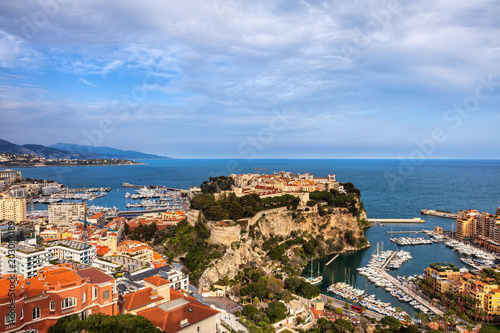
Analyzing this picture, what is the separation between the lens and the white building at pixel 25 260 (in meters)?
16.0

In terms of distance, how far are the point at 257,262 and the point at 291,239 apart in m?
4.94

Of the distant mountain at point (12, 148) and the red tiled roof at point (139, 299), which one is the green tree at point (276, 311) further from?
the distant mountain at point (12, 148)

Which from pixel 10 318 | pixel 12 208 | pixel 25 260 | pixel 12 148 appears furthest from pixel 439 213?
pixel 12 148

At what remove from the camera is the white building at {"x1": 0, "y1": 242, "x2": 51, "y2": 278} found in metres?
16.0

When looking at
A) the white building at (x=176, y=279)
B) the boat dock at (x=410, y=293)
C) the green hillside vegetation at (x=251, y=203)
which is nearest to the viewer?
the white building at (x=176, y=279)

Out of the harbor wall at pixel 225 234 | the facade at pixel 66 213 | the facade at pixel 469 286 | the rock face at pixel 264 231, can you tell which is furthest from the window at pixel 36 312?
the facade at pixel 66 213

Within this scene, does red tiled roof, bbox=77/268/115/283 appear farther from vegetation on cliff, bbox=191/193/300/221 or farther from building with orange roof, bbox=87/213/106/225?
building with orange roof, bbox=87/213/106/225

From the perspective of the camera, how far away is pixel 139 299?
37.7 ft

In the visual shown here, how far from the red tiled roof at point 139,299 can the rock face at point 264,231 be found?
6.60 meters

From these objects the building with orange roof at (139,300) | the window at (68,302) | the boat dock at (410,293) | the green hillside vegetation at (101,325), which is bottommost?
the boat dock at (410,293)

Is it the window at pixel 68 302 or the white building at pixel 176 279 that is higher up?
the window at pixel 68 302

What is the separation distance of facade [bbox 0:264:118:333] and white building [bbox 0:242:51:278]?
7.66 meters

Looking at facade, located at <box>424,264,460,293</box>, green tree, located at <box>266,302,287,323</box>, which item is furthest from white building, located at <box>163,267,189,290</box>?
facade, located at <box>424,264,460,293</box>

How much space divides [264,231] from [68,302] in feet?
53.6
